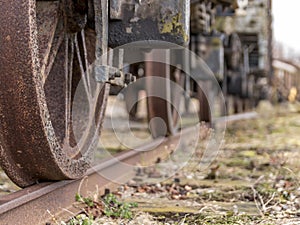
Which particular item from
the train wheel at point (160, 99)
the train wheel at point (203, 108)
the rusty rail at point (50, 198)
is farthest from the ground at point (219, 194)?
the train wheel at point (203, 108)

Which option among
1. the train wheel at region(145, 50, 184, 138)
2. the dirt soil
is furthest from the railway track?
the train wheel at region(145, 50, 184, 138)

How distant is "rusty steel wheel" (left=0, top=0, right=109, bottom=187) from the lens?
1.77m

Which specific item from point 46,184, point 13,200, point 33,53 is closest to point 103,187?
point 46,184

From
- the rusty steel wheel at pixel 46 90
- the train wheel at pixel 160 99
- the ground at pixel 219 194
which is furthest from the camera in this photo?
the train wheel at pixel 160 99

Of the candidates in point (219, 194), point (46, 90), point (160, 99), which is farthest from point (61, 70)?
point (160, 99)

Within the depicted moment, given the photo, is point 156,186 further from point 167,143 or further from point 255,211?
point 167,143

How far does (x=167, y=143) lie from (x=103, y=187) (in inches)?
65.4

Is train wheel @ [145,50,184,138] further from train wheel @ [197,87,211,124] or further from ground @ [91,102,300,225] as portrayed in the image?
train wheel @ [197,87,211,124]

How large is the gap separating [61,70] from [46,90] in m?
0.11

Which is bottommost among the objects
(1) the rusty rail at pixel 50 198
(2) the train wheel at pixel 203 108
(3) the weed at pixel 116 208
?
(2) the train wheel at pixel 203 108

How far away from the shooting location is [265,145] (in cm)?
534

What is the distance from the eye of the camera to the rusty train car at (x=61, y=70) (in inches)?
69.9

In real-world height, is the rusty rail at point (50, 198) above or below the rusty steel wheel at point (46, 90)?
below

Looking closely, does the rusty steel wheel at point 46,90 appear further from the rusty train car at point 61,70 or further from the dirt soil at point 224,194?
the dirt soil at point 224,194
